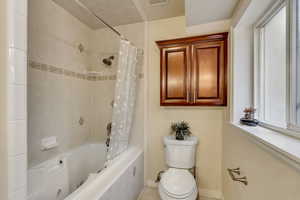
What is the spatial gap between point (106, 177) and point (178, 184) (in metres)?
0.72

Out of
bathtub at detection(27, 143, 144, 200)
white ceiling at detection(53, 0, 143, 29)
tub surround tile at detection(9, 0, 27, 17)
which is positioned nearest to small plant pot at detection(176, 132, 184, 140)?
bathtub at detection(27, 143, 144, 200)

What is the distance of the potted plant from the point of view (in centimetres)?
188

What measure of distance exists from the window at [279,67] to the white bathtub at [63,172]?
177 centimetres

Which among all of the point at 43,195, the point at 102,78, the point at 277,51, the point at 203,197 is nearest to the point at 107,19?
the point at 102,78

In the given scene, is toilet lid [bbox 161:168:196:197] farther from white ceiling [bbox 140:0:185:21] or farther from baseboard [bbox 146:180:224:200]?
white ceiling [bbox 140:0:185:21]

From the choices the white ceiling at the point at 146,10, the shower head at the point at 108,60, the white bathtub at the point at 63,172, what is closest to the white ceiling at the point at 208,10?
the white ceiling at the point at 146,10

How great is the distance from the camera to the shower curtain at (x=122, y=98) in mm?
1722

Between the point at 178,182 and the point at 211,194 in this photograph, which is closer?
the point at 178,182

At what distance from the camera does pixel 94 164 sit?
81.3 inches

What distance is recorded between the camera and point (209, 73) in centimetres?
174

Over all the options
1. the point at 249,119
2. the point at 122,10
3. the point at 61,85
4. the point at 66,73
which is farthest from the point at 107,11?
the point at 249,119

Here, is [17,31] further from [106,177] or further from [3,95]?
[106,177]

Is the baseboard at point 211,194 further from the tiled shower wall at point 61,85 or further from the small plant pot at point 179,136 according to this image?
the tiled shower wall at point 61,85

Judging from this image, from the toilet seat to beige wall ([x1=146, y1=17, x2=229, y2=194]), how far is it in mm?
432
